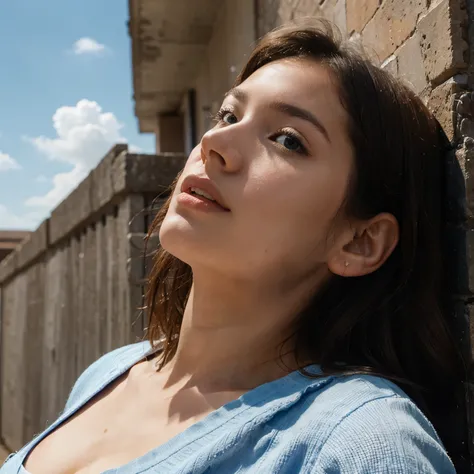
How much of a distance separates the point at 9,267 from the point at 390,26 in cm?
646

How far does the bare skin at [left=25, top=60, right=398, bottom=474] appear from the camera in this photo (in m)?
1.42

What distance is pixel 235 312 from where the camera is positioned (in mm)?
1574

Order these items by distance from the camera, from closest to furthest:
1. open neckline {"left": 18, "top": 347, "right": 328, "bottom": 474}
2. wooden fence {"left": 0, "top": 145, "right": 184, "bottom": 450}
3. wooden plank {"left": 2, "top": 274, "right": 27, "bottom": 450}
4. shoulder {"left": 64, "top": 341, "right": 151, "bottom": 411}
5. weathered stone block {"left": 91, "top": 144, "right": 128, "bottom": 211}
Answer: open neckline {"left": 18, "top": 347, "right": 328, "bottom": 474} < shoulder {"left": 64, "top": 341, "right": 151, "bottom": 411} < wooden fence {"left": 0, "top": 145, "right": 184, "bottom": 450} < weathered stone block {"left": 91, "top": 144, "right": 128, "bottom": 211} < wooden plank {"left": 2, "top": 274, "right": 27, "bottom": 450}

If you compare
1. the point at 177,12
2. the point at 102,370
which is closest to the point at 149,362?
the point at 102,370

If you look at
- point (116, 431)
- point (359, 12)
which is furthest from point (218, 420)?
point (359, 12)

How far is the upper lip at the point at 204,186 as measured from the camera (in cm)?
144

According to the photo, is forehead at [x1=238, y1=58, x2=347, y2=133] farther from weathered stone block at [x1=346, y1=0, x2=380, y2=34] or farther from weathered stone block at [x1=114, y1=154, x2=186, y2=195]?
weathered stone block at [x1=114, y1=154, x2=186, y2=195]

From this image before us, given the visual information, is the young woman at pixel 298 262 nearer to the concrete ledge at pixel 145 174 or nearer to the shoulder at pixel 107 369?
the shoulder at pixel 107 369

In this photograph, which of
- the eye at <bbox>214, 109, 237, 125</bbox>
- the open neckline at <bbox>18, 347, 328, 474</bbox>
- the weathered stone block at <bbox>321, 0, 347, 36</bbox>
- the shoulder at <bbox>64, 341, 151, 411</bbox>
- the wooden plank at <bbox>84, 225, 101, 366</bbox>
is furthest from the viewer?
the wooden plank at <bbox>84, 225, 101, 366</bbox>

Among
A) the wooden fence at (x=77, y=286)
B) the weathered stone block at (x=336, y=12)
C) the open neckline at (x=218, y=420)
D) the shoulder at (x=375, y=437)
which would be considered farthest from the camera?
the wooden fence at (x=77, y=286)

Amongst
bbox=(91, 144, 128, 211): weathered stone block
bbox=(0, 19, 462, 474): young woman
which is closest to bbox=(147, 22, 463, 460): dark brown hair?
bbox=(0, 19, 462, 474): young woman

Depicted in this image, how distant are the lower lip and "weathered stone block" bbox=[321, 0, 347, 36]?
39.4 inches

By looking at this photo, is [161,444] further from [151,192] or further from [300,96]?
[151,192]

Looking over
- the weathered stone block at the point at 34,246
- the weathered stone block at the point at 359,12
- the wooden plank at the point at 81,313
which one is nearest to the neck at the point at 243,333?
the weathered stone block at the point at 359,12
